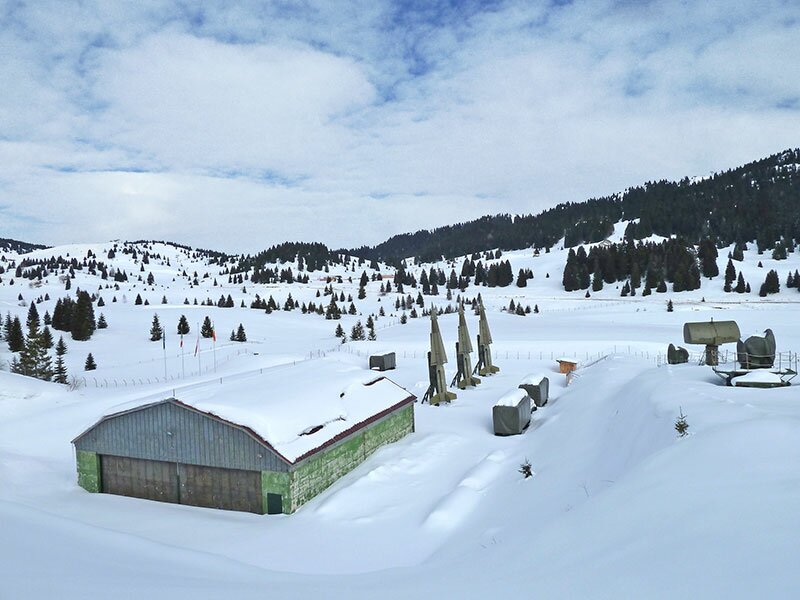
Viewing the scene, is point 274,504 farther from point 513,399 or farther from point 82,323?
point 82,323

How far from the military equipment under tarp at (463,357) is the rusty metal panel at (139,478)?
21.0m

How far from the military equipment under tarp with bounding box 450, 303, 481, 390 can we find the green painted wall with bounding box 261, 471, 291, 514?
66.7 feet

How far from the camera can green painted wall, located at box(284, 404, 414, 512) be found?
1703 cm

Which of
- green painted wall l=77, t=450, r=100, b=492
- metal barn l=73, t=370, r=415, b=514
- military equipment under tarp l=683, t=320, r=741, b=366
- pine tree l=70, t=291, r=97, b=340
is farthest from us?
pine tree l=70, t=291, r=97, b=340

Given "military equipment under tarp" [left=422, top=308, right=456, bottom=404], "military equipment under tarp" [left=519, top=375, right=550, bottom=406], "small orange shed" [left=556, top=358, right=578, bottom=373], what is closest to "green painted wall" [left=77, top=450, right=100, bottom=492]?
"military equipment under tarp" [left=422, top=308, right=456, bottom=404]

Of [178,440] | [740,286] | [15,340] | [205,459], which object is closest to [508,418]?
[205,459]

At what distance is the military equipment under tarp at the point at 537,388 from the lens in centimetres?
3048

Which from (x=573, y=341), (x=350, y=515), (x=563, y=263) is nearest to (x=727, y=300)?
(x=573, y=341)

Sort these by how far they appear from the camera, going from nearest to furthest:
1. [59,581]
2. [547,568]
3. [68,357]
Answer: [59,581]
[547,568]
[68,357]

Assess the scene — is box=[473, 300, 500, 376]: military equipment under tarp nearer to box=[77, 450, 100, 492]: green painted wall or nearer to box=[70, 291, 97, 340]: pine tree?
box=[77, 450, 100, 492]: green painted wall

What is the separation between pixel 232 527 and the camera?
15680 mm

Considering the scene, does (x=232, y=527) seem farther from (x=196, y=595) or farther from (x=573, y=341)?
(x=573, y=341)

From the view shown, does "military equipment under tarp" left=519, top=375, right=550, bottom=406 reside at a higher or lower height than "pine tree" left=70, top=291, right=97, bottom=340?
lower

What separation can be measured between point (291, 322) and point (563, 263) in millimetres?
82320
